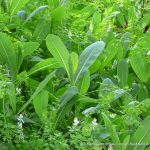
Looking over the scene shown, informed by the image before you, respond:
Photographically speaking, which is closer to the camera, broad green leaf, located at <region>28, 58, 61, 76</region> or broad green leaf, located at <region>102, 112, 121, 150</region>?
broad green leaf, located at <region>102, 112, 121, 150</region>

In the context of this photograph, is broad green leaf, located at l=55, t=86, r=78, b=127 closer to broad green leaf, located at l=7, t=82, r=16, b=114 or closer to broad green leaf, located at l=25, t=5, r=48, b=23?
broad green leaf, located at l=7, t=82, r=16, b=114

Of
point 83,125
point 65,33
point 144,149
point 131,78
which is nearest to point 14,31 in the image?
point 65,33

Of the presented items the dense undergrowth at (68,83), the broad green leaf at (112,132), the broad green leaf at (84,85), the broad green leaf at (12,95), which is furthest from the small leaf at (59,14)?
the broad green leaf at (112,132)

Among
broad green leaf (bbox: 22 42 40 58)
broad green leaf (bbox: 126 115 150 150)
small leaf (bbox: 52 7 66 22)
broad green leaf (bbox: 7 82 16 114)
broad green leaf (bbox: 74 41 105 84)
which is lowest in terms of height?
broad green leaf (bbox: 126 115 150 150)

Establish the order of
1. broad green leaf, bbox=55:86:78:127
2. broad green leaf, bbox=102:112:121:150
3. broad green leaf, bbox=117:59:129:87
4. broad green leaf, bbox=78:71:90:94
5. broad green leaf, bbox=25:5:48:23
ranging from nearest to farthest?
1. broad green leaf, bbox=102:112:121:150
2. broad green leaf, bbox=55:86:78:127
3. broad green leaf, bbox=78:71:90:94
4. broad green leaf, bbox=117:59:129:87
5. broad green leaf, bbox=25:5:48:23

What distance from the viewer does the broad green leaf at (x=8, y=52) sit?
5.12ft

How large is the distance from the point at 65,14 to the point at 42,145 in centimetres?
69

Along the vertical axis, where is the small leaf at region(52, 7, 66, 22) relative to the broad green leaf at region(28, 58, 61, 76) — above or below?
above

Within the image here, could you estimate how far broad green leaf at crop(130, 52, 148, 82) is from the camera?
5.61ft

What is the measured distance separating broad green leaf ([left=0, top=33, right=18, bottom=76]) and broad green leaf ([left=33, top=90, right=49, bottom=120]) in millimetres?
180

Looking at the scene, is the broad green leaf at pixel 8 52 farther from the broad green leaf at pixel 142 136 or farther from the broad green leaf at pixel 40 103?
the broad green leaf at pixel 142 136

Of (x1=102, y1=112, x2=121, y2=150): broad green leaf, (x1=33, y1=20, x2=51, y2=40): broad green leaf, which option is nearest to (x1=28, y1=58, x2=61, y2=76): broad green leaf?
(x1=33, y1=20, x2=51, y2=40): broad green leaf

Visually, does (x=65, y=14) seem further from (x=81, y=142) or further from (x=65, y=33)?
(x=81, y=142)

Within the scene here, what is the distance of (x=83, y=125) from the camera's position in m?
1.35
